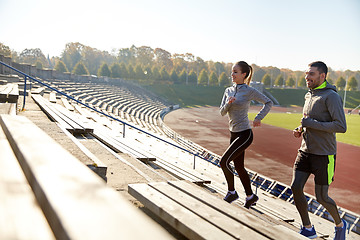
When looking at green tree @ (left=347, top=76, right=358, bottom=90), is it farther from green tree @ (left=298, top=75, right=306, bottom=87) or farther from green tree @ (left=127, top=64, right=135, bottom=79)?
green tree @ (left=127, top=64, right=135, bottom=79)

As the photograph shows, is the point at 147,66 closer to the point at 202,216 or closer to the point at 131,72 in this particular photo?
the point at 131,72

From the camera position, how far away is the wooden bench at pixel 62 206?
81 centimetres

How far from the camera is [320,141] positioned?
11.5ft

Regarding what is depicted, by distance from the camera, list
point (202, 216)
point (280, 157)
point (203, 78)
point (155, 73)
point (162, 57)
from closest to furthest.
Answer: point (202, 216) → point (280, 157) → point (155, 73) → point (203, 78) → point (162, 57)

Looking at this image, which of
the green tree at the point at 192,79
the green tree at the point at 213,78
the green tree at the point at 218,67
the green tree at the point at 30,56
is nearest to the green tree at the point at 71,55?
the green tree at the point at 30,56

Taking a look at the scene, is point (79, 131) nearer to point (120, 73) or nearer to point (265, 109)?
point (265, 109)

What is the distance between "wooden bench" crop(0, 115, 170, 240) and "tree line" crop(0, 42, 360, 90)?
230 feet

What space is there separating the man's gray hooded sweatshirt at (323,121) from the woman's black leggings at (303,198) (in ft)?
1.17

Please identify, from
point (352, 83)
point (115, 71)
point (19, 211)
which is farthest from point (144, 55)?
point (19, 211)

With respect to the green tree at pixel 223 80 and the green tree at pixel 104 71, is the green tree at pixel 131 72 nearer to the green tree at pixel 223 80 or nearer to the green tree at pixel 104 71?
the green tree at pixel 104 71

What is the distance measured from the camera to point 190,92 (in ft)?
266

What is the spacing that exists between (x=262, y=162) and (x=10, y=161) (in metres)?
18.6

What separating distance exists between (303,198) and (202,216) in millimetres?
1995

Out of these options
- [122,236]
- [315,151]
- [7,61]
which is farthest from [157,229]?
[7,61]
